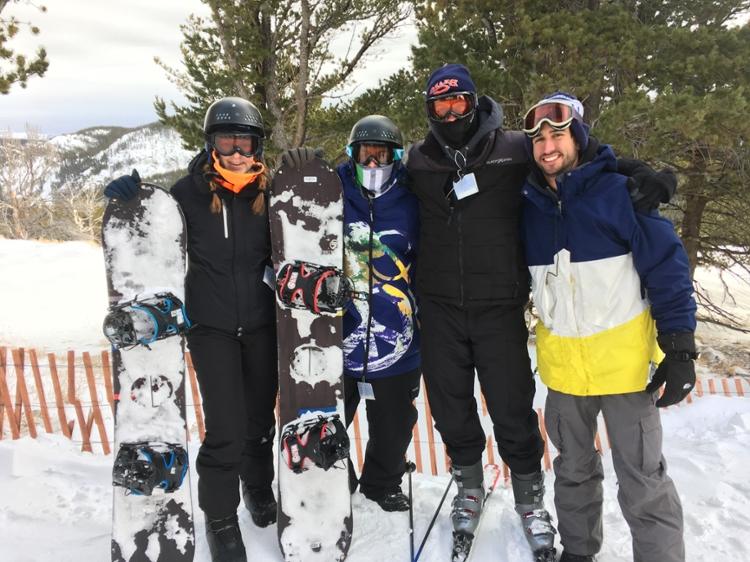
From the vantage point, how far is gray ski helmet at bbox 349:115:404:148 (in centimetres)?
232

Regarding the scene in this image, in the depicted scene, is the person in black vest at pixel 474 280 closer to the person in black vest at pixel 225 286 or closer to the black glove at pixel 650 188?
the black glove at pixel 650 188

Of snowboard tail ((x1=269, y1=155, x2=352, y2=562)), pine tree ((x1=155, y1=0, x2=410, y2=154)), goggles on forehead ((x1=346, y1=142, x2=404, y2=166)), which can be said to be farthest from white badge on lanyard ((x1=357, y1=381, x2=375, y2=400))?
pine tree ((x1=155, y1=0, x2=410, y2=154))

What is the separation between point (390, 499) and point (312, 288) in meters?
1.37

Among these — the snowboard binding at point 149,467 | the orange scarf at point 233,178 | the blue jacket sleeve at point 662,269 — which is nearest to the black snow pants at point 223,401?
the snowboard binding at point 149,467

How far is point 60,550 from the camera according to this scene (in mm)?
2381

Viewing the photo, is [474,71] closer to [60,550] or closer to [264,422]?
[264,422]

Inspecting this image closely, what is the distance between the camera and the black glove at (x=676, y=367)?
170 cm

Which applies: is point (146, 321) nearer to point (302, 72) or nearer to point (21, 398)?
point (21, 398)

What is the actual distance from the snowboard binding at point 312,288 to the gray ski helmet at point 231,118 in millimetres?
723

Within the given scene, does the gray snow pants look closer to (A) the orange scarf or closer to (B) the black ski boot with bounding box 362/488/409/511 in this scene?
(B) the black ski boot with bounding box 362/488/409/511

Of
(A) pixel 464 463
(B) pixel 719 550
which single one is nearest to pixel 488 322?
(A) pixel 464 463

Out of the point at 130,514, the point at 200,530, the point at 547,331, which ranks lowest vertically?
the point at 200,530

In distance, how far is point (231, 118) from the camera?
2213mm

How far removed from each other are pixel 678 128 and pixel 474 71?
2.72m
